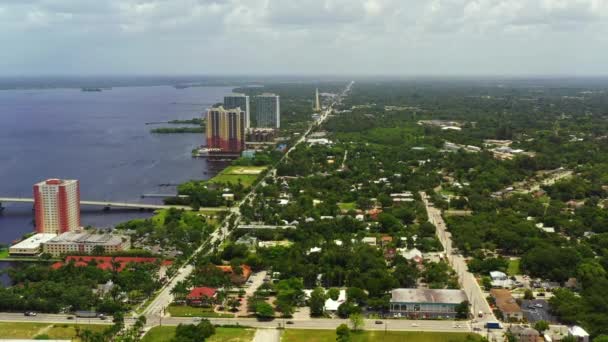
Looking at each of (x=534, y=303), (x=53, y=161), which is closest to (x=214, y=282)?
(x=534, y=303)

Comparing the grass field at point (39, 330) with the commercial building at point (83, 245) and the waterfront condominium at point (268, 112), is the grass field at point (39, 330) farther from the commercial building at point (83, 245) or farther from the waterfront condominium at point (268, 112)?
the waterfront condominium at point (268, 112)

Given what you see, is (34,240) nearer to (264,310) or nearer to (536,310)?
(264,310)

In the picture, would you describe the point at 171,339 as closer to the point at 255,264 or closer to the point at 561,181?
the point at 255,264

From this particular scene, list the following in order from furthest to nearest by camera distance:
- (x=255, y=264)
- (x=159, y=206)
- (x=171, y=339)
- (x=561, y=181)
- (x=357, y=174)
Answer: (x=357, y=174) < (x=561, y=181) < (x=159, y=206) < (x=255, y=264) < (x=171, y=339)

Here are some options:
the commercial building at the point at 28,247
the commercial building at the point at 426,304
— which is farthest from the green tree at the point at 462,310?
the commercial building at the point at 28,247

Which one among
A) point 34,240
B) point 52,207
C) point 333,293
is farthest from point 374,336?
point 52,207

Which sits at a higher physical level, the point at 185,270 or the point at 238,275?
the point at 238,275
